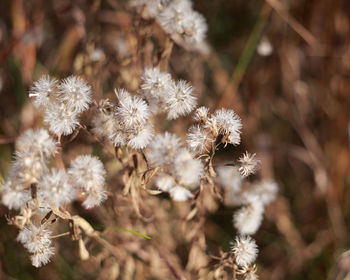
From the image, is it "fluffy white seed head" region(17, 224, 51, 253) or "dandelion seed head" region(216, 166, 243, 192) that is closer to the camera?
"fluffy white seed head" region(17, 224, 51, 253)

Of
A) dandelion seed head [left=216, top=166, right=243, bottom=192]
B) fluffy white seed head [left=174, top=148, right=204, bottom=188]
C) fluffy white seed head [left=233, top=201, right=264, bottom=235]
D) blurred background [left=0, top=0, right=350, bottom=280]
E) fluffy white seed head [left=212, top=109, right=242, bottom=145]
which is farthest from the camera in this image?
blurred background [left=0, top=0, right=350, bottom=280]

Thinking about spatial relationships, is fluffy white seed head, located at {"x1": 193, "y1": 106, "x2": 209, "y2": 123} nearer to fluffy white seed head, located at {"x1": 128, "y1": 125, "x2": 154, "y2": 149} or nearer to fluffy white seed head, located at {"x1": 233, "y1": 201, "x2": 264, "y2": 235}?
fluffy white seed head, located at {"x1": 128, "y1": 125, "x2": 154, "y2": 149}

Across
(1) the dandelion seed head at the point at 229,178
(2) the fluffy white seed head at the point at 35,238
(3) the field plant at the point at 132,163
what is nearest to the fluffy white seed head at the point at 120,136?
(3) the field plant at the point at 132,163

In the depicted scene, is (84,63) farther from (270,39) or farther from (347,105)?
(347,105)

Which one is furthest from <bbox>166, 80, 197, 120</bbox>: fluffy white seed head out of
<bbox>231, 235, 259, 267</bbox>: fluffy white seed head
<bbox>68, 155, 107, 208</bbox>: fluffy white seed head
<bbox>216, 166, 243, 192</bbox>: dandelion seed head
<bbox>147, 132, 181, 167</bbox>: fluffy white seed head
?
<bbox>216, 166, 243, 192</bbox>: dandelion seed head

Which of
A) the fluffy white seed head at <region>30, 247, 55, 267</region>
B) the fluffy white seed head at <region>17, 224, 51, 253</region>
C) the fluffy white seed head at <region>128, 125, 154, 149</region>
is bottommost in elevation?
the fluffy white seed head at <region>30, 247, 55, 267</region>

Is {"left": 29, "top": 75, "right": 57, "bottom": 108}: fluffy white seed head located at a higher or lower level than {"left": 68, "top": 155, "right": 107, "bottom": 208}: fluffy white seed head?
higher

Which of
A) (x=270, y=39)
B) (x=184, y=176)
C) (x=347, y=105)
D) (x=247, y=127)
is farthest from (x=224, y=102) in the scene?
(x=184, y=176)
